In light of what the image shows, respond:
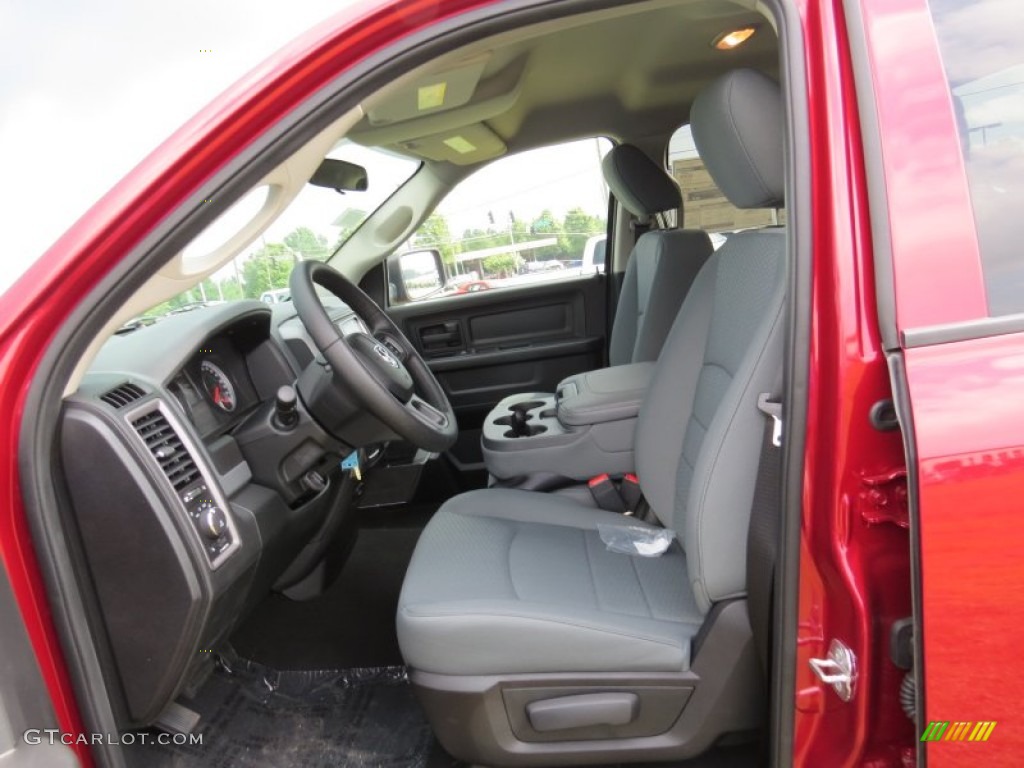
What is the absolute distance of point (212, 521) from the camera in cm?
121

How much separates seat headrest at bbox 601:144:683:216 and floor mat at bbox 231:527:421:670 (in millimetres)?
1587

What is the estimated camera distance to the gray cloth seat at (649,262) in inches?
99.4

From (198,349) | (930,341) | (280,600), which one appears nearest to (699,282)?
(930,341)

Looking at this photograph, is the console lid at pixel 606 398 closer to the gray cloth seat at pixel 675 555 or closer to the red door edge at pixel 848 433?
the gray cloth seat at pixel 675 555

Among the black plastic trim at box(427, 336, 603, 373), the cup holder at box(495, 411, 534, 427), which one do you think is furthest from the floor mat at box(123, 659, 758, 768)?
the black plastic trim at box(427, 336, 603, 373)

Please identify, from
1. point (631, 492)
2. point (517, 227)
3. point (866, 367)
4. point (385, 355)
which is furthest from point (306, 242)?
point (866, 367)

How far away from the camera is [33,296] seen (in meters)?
0.92

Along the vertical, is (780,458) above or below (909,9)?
below

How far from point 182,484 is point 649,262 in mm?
1883

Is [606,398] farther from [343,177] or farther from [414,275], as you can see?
[414,275]

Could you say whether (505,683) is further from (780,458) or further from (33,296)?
(33,296)

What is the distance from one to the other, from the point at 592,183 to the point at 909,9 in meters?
2.23

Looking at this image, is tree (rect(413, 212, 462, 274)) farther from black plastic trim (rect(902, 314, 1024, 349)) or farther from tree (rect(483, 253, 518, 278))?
black plastic trim (rect(902, 314, 1024, 349))

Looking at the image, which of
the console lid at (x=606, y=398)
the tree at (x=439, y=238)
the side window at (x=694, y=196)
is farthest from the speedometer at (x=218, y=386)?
the side window at (x=694, y=196)
